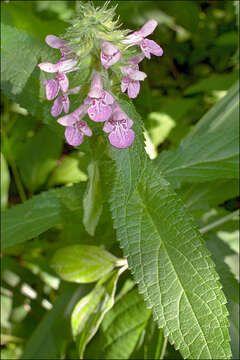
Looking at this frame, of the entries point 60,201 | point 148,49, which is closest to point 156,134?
point 60,201

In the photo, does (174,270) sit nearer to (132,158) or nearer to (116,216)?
(116,216)

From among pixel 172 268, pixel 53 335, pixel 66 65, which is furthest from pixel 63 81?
pixel 53 335

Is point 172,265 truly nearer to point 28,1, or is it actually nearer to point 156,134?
point 156,134

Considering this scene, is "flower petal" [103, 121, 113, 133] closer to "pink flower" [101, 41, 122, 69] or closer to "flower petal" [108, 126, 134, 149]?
"flower petal" [108, 126, 134, 149]

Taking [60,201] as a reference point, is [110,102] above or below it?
above

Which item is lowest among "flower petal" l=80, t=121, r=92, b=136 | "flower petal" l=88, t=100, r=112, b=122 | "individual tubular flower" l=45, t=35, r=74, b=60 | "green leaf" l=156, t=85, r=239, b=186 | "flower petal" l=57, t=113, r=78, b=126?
"green leaf" l=156, t=85, r=239, b=186

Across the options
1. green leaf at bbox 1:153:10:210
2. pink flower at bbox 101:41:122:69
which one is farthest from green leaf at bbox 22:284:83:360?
pink flower at bbox 101:41:122:69

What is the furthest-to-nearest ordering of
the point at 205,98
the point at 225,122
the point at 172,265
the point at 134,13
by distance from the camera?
the point at 205,98
the point at 134,13
the point at 225,122
the point at 172,265

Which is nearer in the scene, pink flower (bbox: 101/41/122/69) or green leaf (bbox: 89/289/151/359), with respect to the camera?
pink flower (bbox: 101/41/122/69)
